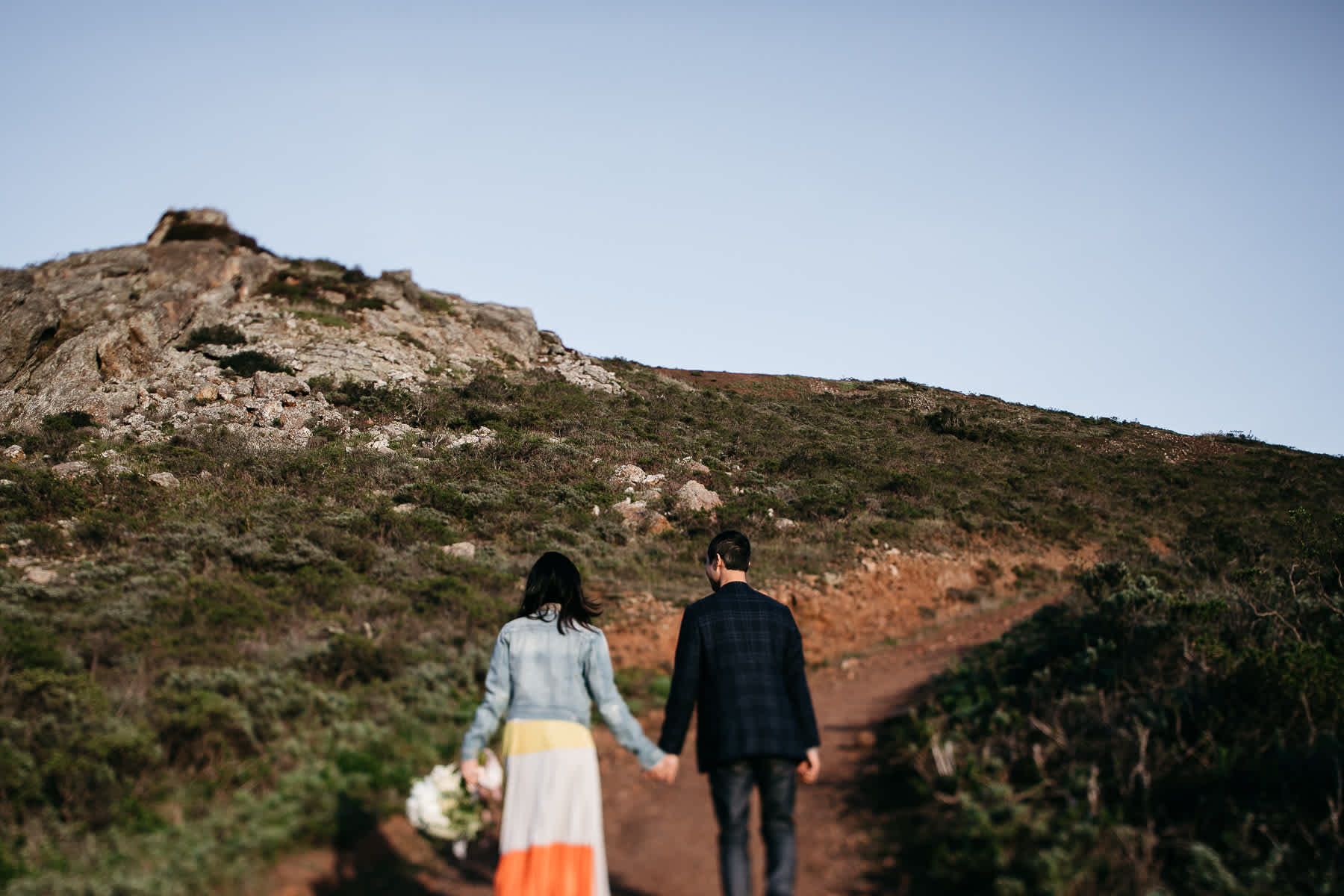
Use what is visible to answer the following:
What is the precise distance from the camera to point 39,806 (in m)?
5.29

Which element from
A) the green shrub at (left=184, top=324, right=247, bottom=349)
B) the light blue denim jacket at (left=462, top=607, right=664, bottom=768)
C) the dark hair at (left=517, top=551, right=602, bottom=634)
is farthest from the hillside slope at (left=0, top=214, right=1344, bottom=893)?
the dark hair at (left=517, top=551, right=602, bottom=634)

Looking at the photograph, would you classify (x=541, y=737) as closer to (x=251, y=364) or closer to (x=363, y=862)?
(x=363, y=862)

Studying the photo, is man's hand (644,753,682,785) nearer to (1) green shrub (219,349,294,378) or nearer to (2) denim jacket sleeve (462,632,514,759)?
(2) denim jacket sleeve (462,632,514,759)

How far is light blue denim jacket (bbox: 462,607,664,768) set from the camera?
367 cm

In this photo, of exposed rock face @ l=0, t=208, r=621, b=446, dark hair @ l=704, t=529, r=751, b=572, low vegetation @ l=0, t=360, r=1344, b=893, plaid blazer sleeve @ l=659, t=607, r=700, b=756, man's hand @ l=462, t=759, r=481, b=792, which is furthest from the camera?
exposed rock face @ l=0, t=208, r=621, b=446

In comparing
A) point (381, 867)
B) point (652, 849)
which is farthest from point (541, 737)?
point (381, 867)

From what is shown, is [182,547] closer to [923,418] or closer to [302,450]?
[302,450]

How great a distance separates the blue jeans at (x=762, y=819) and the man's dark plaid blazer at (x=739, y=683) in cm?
8

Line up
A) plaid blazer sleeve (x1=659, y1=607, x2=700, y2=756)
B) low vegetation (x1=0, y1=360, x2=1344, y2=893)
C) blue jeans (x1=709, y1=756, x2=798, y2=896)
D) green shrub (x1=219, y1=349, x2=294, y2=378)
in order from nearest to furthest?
1. blue jeans (x1=709, y1=756, x2=798, y2=896)
2. plaid blazer sleeve (x1=659, y1=607, x2=700, y2=756)
3. low vegetation (x1=0, y1=360, x2=1344, y2=893)
4. green shrub (x1=219, y1=349, x2=294, y2=378)

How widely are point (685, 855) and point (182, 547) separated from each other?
10.3 m

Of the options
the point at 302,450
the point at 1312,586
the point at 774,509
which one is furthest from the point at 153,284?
the point at 1312,586

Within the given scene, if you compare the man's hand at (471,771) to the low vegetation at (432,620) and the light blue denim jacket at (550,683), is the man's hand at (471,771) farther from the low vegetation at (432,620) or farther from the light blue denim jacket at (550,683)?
the low vegetation at (432,620)

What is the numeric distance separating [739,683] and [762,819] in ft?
2.09

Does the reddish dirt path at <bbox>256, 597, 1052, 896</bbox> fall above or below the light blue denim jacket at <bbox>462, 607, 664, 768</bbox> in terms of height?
below
